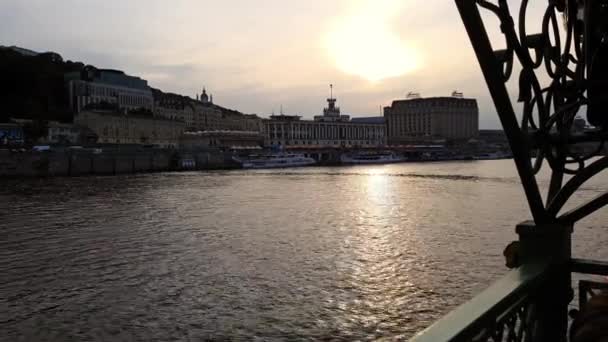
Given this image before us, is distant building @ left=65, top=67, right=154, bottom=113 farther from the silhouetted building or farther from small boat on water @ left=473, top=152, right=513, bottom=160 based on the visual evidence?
small boat on water @ left=473, top=152, right=513, bottom=160

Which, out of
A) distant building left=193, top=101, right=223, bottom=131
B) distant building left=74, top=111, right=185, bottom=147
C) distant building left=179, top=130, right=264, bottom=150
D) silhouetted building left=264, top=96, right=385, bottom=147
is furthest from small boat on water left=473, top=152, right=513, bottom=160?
distant building left=74, top=111, right=185, bottom=147

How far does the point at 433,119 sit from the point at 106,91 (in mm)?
108665

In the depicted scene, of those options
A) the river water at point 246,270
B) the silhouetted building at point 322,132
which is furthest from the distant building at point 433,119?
the river water at point 246,270

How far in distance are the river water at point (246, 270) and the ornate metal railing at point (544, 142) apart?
211 inches

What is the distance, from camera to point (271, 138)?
151500mm

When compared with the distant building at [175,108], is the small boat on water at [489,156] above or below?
below

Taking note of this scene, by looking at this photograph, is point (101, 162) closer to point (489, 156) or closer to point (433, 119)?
point (489, 156)

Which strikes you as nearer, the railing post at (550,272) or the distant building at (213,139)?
the railing post at (550,272)

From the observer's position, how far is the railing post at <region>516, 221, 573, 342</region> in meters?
2.55

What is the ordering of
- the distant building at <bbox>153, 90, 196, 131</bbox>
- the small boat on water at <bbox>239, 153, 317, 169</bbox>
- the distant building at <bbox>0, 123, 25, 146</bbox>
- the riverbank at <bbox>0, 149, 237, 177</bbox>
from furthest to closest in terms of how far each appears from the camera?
the distant building at <bbox>153, 90, 196, 131</bbox>, the small boat on water at <bbox>239, 153, 317, 169</bbox>, the distant building at <bbox>0, 123, 25, 146</bbox>, the riverbank at <bbox>0, 149, 237, 177</bbox>

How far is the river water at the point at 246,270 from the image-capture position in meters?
8.26

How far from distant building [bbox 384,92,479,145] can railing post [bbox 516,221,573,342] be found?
552 feet

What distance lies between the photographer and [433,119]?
177875 mm

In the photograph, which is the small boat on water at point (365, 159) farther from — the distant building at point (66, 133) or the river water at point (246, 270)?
the river water at point (246, 270)
